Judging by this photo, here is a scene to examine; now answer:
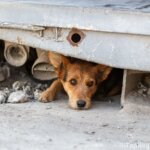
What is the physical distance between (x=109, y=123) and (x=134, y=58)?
1.80ft

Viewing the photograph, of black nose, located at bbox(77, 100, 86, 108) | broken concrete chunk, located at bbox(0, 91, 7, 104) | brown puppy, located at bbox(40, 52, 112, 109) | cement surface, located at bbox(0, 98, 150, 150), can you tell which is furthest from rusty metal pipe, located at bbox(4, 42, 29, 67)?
black nose, located at bbox(77, 100, 86, 108)

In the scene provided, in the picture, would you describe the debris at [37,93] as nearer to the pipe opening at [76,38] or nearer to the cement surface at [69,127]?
the cement surface at [69,127]

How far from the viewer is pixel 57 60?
17.1 ft

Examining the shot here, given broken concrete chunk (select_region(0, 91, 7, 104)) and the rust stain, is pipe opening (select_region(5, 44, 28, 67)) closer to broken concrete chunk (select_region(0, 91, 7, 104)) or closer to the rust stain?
broken concrete chunk (select_region(0, 91, 7, 104))

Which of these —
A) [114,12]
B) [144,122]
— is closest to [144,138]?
[144,122]

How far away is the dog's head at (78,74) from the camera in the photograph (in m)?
5.08

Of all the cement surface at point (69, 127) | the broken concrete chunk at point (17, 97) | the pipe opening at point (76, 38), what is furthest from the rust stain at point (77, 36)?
the broken concrete chunk at point (17, 97)

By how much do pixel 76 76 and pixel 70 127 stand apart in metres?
0.78

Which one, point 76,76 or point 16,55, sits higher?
point 16,55

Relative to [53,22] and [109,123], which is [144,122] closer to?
[109,123]

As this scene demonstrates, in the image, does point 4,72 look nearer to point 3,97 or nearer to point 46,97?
point 3,97

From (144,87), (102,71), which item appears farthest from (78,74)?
(144,87)

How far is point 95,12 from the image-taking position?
180 inches

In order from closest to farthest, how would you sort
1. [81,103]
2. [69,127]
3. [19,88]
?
1. [69,127]
2. [81,103]
3. [19,88]
